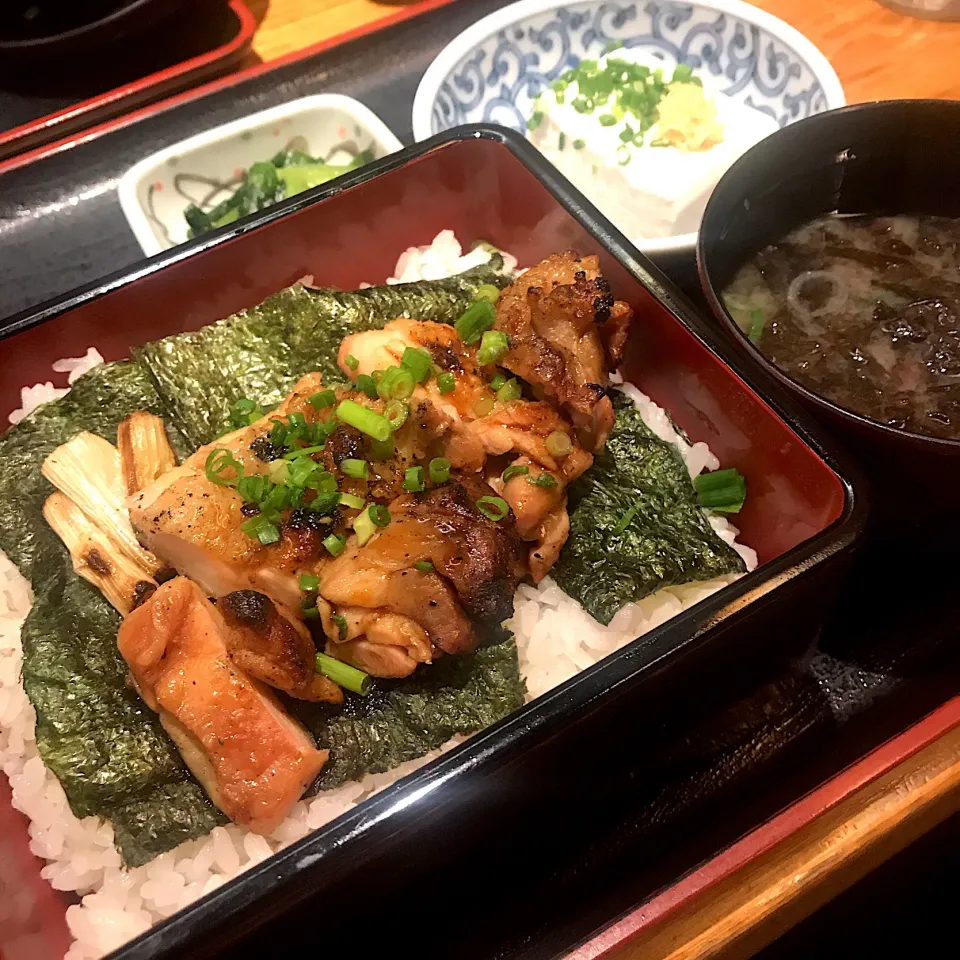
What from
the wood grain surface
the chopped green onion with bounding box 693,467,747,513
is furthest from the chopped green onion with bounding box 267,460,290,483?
the wood grain surface

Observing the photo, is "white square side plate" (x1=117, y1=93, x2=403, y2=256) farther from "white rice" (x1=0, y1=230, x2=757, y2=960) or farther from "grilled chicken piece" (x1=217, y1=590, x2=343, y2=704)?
"grilled chicken piece" (x1=217, y1=590, x2=343, y2=704)

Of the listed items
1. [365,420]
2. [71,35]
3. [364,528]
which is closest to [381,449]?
[365,420]

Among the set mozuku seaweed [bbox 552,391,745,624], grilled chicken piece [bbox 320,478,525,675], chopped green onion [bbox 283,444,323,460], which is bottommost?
mozuku seaweed [bbox 552,391,745,624]

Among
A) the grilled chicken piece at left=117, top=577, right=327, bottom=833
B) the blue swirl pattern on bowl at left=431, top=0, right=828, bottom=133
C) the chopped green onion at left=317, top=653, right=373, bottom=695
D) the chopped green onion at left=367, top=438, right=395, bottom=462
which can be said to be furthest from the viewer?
the blue swirl pattern on bowl at left=431, top=0, right=828, bottom=133

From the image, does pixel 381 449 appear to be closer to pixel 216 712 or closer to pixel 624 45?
pixel 216 712

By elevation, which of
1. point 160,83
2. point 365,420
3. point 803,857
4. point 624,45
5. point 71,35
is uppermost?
point 71,35

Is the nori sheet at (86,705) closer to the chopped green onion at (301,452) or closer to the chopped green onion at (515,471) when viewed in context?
the chopped green onion at (301,452)
